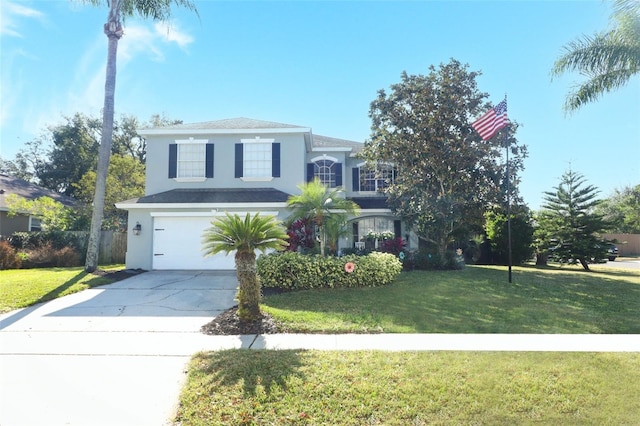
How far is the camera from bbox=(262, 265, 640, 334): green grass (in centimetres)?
668

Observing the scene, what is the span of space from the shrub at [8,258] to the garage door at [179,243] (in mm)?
5860

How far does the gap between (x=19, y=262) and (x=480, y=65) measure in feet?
68.5

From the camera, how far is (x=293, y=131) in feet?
51.1

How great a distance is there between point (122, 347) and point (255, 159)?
11.4 meters

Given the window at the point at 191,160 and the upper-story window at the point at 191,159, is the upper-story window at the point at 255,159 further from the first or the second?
the window at the point at 191,160

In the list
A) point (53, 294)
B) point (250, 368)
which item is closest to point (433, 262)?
point (250, 368)

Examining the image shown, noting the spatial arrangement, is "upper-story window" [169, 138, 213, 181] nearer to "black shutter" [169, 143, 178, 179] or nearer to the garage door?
"black shutter" [169, 143, 178, 179]

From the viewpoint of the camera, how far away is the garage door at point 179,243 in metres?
14.3

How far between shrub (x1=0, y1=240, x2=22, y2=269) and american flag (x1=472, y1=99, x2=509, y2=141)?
19.0m

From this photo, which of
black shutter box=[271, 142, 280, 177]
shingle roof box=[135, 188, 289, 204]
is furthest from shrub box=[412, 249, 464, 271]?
black shutter box=[271, 142, 280, 177]

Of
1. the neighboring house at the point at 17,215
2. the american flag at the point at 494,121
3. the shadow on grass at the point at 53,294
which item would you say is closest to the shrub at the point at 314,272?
the shadow on grass at the point at 53,294

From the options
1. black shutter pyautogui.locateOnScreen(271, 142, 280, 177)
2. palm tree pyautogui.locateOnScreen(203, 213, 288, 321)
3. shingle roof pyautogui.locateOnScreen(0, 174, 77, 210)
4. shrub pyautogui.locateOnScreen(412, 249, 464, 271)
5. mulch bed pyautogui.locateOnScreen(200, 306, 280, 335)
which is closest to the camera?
mulch bed pyautogui.locateOnScreen(200, 306, 280, 335)

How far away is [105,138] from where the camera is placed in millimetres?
13430

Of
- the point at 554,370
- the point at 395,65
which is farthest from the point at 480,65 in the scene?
the point at 554,370
